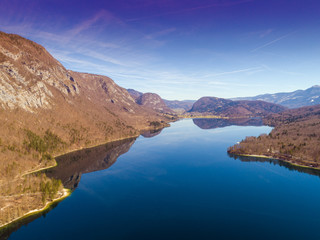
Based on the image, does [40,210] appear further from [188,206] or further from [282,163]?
A: [282,163]

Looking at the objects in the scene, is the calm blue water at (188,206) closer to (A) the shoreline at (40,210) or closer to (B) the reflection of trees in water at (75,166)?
(A) the shoreline at (40,210)

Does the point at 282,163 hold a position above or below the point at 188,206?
above

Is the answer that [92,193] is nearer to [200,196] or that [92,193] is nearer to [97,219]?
[97,219]

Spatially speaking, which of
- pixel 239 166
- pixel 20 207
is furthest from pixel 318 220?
pixel 20 207

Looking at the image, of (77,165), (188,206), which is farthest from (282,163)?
(77,165)

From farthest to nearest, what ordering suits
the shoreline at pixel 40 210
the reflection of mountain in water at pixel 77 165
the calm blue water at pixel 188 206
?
the reflection of mountain in water at pixel 77 165, the shoreline at pixel 40 210, the calm blue water at pixel 188 206

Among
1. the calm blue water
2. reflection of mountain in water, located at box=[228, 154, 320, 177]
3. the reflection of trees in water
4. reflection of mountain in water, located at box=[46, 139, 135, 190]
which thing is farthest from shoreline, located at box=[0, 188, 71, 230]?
reflection of mountain in water, located at box=[228, 154, 320, 177]

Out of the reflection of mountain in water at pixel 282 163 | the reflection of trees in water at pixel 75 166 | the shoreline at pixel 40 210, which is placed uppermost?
the reflection of mountain in water at pixel 282 163

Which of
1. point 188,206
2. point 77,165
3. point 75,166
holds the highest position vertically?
point 77,165

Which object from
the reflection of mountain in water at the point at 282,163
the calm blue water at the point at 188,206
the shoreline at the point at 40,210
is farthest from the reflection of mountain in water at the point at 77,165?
the reflection of mountain in water at the point at 282,163
